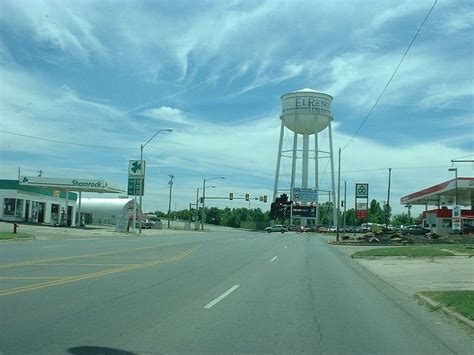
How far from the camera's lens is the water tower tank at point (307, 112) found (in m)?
89.6

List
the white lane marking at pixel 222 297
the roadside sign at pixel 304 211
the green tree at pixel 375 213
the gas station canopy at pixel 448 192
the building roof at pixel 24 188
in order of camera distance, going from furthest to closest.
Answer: the green tree at pixel 375 213 < the roadside sign at pixel 304 211 < the building roof at pixel 24 188 < the gas station canopy at pixel 448 192 < the white lane marking at pixel 222 297

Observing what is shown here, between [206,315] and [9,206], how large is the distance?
67393 mm

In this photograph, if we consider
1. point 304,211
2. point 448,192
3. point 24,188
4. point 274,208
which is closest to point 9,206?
point 24,188

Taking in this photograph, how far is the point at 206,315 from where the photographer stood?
10609 millimetres

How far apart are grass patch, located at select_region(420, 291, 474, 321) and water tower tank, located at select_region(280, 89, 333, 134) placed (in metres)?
76.4

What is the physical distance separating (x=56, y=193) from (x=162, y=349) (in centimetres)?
7911

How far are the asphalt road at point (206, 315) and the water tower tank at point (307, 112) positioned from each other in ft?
239

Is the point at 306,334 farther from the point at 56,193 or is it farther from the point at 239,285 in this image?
the point at 56,193

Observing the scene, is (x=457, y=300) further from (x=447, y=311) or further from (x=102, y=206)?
(x=102, y=206)

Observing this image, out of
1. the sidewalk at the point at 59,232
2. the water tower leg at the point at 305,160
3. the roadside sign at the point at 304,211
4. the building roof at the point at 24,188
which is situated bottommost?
the sidewalk at the point at 59,232

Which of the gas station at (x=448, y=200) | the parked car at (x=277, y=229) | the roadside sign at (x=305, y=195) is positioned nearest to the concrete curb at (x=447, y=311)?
the gas station at (x=448, y=200)

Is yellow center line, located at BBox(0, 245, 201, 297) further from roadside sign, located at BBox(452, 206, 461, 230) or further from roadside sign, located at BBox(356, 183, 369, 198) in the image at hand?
roadside sign, located at BBox(356, 183, 369, 198)

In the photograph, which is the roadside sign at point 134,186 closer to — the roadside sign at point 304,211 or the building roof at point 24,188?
the building roof at point 24,188

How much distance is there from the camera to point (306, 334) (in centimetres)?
910
